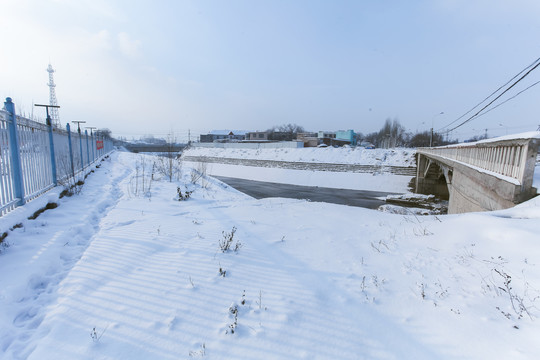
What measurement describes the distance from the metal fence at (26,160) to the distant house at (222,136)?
90523 millimetres

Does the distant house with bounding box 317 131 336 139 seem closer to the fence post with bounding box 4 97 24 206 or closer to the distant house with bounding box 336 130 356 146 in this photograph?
the distant house with bounding box 336 130 356 146

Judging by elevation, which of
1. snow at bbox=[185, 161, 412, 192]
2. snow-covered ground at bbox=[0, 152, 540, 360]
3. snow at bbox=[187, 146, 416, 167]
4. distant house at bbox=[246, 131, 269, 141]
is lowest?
snow at bbox=[185, 161, 412, 192]

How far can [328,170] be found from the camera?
36.6 m

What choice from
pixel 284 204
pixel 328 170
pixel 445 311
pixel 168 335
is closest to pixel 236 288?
pixel 168 335

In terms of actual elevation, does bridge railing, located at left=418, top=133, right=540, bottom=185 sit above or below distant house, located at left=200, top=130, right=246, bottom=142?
below

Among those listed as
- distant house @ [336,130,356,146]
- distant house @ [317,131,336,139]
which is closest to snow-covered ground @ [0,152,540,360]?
distant house @ [336,130,356,146]

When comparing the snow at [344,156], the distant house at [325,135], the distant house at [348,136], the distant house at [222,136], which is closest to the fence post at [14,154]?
the snow at [344,156]

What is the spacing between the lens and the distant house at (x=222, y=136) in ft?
324

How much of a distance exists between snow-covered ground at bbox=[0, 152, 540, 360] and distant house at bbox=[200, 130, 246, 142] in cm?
9453

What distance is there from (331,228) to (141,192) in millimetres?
7216

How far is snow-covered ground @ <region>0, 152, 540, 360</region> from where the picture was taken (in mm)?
2219

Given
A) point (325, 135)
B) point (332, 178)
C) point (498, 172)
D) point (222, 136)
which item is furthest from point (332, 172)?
point (222, 136)

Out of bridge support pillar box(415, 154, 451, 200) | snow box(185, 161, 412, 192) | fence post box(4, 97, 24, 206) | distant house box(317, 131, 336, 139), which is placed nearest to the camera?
fence post box(4, 97, 24, 206)

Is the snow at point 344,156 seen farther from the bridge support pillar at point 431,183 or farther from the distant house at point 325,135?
the distant house at point 325,135
